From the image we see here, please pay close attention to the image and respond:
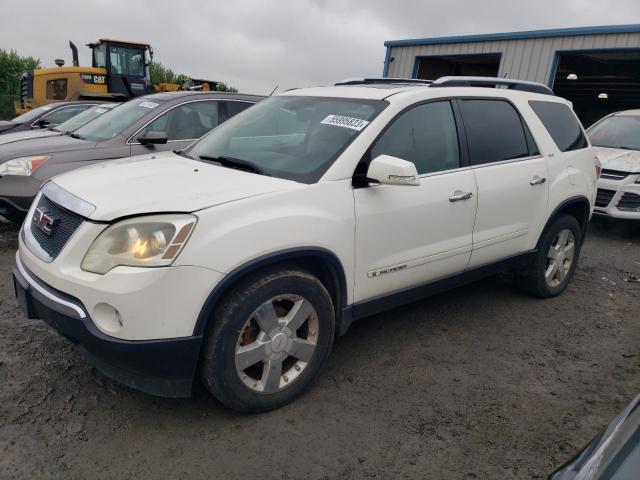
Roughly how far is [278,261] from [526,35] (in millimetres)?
12982

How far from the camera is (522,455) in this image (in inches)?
101

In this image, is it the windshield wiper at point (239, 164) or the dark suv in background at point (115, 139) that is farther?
the dark suv in background at point (115, 139)

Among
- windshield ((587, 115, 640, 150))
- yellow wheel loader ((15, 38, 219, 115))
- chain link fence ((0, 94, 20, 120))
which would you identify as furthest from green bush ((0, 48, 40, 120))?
windshield ((587, 115, 640, 150))

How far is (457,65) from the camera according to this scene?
700 inches

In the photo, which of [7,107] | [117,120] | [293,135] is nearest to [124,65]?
[117,120]

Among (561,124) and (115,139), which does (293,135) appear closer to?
(561,124)

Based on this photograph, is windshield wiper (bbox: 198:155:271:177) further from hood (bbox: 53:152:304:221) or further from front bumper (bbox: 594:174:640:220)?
→ front bumper (bbox: 594:174:640:220)

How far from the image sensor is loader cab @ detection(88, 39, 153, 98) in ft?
51.0

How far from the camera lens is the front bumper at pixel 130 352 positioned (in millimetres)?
2334

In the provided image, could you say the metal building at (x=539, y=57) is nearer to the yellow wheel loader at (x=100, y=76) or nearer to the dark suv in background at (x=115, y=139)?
the yellow wheel loader at (x=100, y=76)

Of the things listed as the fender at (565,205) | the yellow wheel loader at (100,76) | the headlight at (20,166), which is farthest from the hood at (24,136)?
the yellow wheel loader at (100,76)

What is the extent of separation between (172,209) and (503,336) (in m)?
2.68

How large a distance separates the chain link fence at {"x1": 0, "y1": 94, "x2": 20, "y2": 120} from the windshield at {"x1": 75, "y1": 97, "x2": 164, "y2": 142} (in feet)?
73.2

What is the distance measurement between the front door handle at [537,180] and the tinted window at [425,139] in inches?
33.3
